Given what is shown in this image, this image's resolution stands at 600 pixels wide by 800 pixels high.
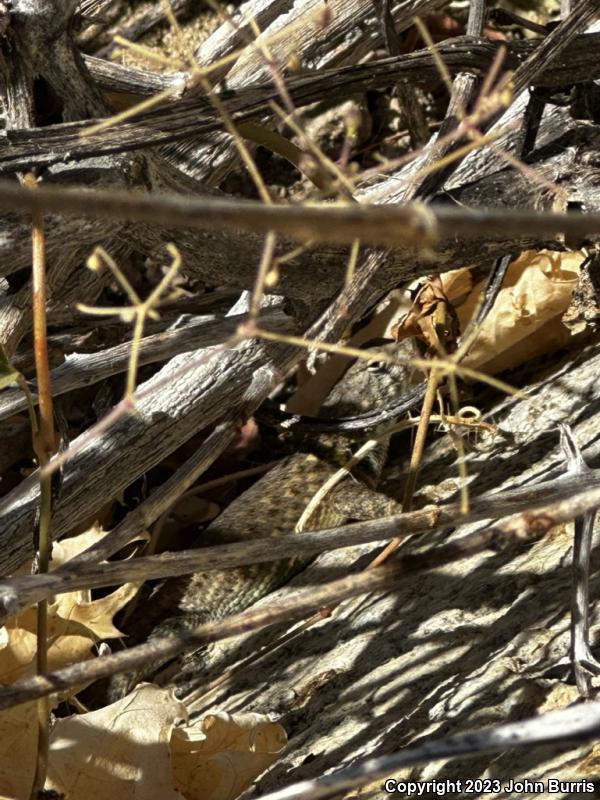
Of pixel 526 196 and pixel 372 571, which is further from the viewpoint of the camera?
pixel 526 196

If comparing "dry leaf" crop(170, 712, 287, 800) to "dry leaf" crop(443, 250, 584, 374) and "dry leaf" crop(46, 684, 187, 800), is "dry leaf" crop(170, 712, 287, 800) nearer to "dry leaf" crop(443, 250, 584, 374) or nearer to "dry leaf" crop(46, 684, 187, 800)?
"dry leaf" crop(46, 684, 187, 800)

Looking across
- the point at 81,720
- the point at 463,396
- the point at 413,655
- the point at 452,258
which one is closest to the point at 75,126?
the point at 452,258

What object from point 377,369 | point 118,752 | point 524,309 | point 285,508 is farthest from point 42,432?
point 377,369

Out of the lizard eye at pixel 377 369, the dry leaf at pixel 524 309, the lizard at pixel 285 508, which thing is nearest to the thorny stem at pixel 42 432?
the lizard at pixel 285 508

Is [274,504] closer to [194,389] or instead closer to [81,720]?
[194,389]

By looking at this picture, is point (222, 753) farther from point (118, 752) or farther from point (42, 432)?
point (42, 432)

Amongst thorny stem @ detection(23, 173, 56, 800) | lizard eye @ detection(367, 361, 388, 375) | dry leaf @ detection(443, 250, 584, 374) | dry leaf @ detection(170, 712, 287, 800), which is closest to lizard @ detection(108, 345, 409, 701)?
lizard eye @ detection(367, 361, 388, 375)
